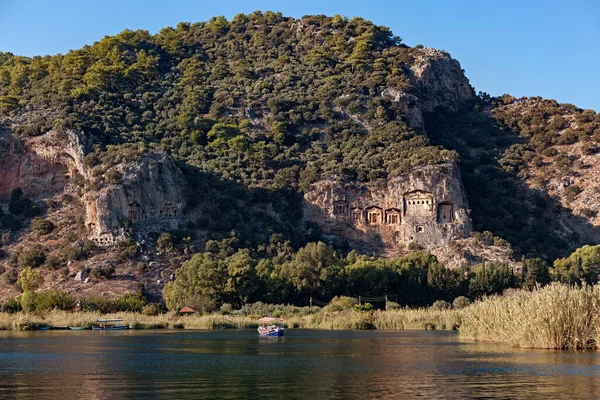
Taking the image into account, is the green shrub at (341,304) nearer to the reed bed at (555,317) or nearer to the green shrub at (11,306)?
the green shrub at (11,306)

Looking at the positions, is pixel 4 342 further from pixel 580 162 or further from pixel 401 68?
pixel 401 68

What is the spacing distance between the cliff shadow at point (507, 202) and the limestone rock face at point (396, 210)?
4.82 m

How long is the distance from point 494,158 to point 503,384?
97732 mm

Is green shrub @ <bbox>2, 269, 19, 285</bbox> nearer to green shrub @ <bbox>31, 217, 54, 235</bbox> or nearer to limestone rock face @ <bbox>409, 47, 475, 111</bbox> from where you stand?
green shrub @ <bbox>31, 217, 54, 235</bbox>

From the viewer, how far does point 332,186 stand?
105 m

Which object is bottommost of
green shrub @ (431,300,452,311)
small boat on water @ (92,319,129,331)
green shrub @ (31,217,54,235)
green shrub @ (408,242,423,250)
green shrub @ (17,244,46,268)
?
small boat on water @ (92,319,129,331)

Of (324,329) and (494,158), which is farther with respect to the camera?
(494,158)

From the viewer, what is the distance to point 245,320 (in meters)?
70.8

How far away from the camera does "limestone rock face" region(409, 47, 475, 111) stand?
454 feet

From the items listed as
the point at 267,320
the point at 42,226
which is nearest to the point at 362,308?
the point at 267,320

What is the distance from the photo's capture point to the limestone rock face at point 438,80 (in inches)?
5443

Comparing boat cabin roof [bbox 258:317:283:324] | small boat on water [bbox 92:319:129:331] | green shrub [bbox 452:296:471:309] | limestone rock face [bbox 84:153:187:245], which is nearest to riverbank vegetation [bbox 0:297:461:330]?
boat cabin roof [bbox 258:317:283:324]

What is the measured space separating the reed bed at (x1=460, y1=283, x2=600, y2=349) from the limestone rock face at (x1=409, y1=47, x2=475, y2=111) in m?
96.3

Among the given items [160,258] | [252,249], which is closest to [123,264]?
[160,258]
